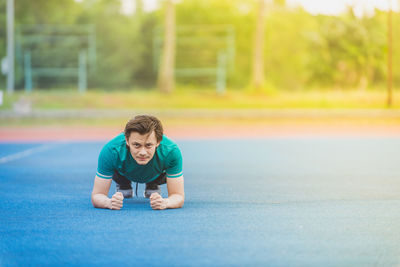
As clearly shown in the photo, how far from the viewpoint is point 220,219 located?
201 inches

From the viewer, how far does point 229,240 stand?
434 cm

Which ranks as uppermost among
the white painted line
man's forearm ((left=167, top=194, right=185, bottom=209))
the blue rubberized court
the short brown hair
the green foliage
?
the green foliage

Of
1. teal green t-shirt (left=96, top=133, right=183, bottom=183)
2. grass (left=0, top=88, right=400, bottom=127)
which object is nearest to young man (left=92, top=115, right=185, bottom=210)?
teal green t-shirt (left=96, top=133, right=183, bottom=183)

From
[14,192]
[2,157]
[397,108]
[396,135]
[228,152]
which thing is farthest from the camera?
[397,108]

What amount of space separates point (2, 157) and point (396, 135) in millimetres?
9476

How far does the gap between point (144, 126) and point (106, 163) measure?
52 cm

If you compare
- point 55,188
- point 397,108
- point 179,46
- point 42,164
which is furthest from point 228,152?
point 179,46

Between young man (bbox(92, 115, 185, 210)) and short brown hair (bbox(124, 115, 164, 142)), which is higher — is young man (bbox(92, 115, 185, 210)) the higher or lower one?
the lower one

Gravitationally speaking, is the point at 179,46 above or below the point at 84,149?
above

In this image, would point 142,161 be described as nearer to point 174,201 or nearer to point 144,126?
point 144,126

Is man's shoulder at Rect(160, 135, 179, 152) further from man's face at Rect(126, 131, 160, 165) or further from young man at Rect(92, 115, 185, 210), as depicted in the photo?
man's face at Rect(126, 131, 160, 165)

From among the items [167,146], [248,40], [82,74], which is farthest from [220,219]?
[248,40]

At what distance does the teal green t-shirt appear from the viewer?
205 inches

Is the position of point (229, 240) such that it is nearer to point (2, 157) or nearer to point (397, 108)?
point (2, 157)
